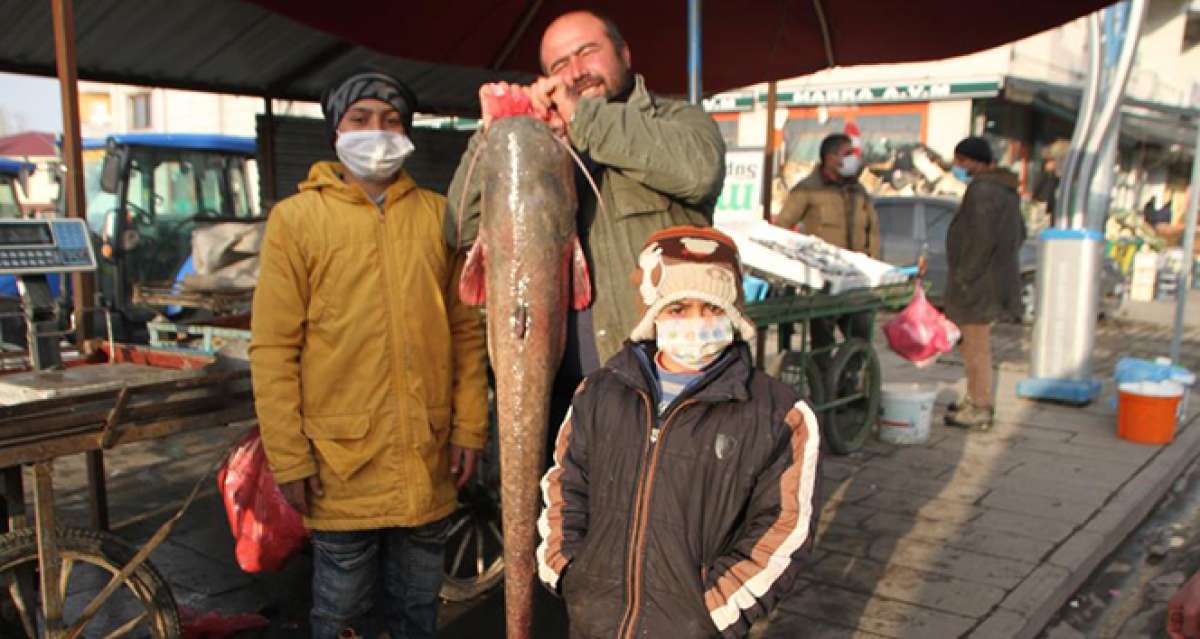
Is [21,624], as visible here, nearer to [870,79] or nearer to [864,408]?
[864,408]

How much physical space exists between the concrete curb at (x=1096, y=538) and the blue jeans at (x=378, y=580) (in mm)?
2514

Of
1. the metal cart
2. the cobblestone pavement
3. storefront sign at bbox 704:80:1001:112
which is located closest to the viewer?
the cobblestone pavement

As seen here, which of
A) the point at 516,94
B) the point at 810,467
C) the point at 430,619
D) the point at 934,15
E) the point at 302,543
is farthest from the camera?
the point at 934,15

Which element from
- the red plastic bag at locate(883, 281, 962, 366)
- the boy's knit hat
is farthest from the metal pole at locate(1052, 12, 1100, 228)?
the boy's knit hat

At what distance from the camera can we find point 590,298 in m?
2.40

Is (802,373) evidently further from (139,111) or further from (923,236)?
(139,111)

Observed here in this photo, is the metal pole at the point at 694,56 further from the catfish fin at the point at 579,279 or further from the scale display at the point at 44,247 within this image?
the scale display at the point at 44,247

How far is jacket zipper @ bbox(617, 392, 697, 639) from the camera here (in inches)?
79.4

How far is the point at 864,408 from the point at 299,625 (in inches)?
168

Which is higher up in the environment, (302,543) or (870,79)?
(870,79)

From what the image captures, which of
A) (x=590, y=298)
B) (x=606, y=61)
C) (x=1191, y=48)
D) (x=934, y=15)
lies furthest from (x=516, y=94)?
(x=1191, y=48)

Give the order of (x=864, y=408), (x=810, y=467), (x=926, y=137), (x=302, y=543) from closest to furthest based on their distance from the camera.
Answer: (x=810, y=467)
(x=302, y=543)
(x=864, y=408)
(x=926, y=137)

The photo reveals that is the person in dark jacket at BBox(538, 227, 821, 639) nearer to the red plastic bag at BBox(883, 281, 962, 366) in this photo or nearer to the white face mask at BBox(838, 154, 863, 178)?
the red plastic bag at BBox(883, 281, 962, 366)

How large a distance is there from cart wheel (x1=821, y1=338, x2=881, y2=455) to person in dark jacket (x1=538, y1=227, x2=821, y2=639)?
4.00m
